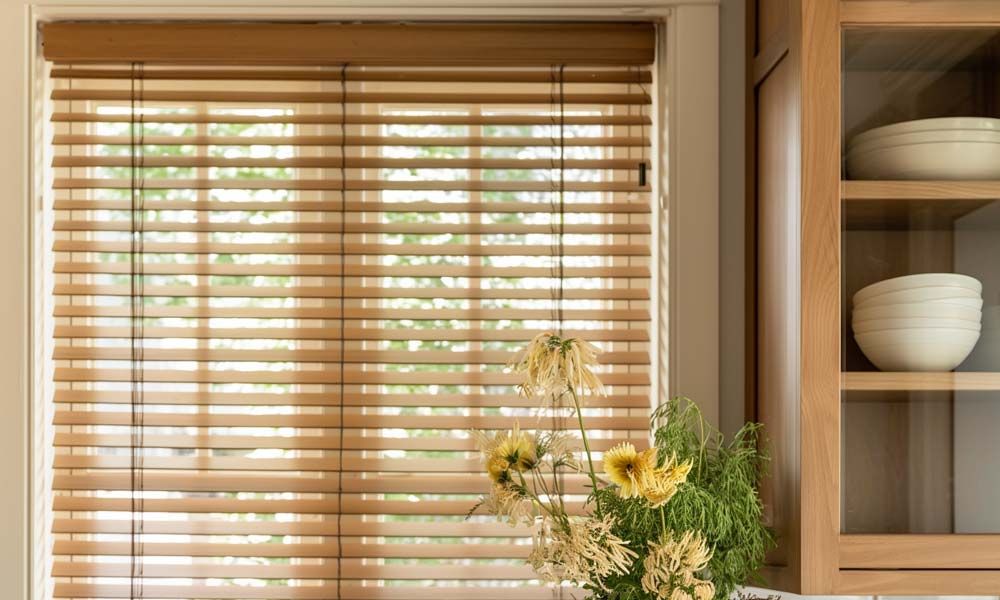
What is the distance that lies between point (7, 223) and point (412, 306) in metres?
0.67

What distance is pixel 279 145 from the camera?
1.56 m

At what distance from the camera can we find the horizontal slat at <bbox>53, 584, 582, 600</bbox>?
5.08 feet

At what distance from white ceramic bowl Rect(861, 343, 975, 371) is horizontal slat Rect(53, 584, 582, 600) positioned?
66 centimetres

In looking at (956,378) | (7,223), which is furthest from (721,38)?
(7,223)

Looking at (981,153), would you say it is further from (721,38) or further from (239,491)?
(239,491)

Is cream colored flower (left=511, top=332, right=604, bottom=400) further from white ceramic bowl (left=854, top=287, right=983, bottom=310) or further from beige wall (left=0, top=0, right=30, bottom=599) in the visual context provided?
beige wall (left=0, top=0, right=30, bottom=599)

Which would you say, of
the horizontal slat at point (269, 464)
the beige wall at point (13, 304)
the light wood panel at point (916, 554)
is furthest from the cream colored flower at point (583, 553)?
the beige wall at point (13, 304)

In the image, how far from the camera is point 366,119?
1.57 meters

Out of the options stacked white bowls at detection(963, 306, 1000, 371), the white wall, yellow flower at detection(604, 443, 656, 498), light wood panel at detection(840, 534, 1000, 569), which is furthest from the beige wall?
stacked white bowls at detection(963, 306, 1000, 371)

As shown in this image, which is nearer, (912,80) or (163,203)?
(912,80)

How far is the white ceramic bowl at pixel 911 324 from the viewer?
1.19 meters

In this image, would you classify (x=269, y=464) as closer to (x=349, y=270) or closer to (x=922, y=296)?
(x=349, y=270)

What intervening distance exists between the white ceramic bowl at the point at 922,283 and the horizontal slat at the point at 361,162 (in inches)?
19.4

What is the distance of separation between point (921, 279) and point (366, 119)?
896 millimetres
